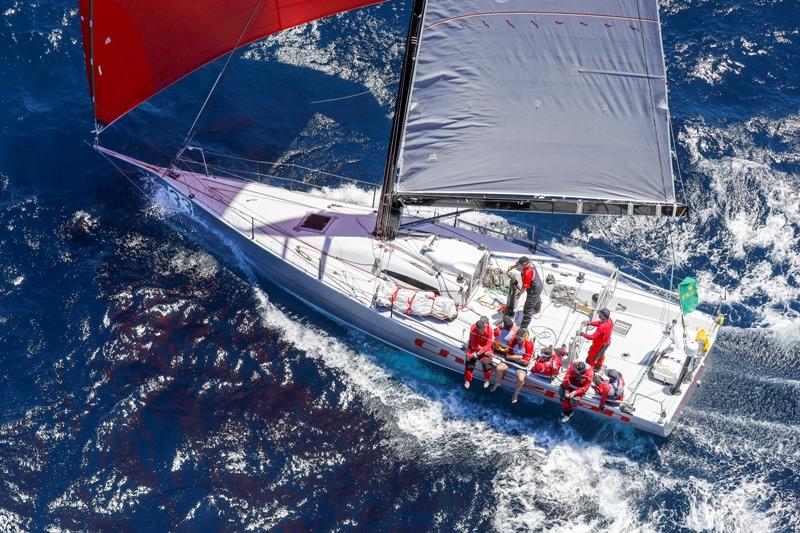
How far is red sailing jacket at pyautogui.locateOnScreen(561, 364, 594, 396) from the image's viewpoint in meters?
20.1

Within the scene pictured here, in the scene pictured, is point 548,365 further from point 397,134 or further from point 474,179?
point 397,134

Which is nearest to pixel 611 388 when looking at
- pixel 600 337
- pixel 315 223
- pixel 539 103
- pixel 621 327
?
pixel 600 337

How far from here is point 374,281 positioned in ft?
74.9

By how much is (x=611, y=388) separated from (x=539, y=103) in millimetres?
6782

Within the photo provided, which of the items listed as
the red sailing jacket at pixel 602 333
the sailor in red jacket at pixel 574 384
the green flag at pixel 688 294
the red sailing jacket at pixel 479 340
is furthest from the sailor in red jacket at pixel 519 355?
the green flag at pixel 688 294

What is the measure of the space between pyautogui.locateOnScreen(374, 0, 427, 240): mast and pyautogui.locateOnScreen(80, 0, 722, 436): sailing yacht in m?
0.05

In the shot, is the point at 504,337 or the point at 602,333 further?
the point at 504,337

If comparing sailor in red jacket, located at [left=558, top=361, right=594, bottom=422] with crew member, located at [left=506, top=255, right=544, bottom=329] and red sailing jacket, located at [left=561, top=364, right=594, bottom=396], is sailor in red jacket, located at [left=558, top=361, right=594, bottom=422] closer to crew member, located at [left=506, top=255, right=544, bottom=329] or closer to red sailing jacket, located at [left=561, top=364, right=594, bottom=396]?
red sailing jacket, located at [left=561, top=364, right=594, bottom=396]

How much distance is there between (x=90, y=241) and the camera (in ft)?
79.8

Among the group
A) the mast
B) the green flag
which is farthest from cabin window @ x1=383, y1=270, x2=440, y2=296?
the green flag

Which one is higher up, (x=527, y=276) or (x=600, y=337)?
(x=527, y=276)

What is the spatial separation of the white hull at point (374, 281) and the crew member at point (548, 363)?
9.9 inches

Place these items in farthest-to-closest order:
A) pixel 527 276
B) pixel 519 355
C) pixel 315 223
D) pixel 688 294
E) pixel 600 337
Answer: pixel 315 223 → pixel 527 276 → pixel 519 355 → pixel 688 294 → pixel 600 337

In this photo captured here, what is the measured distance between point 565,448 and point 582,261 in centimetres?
556
